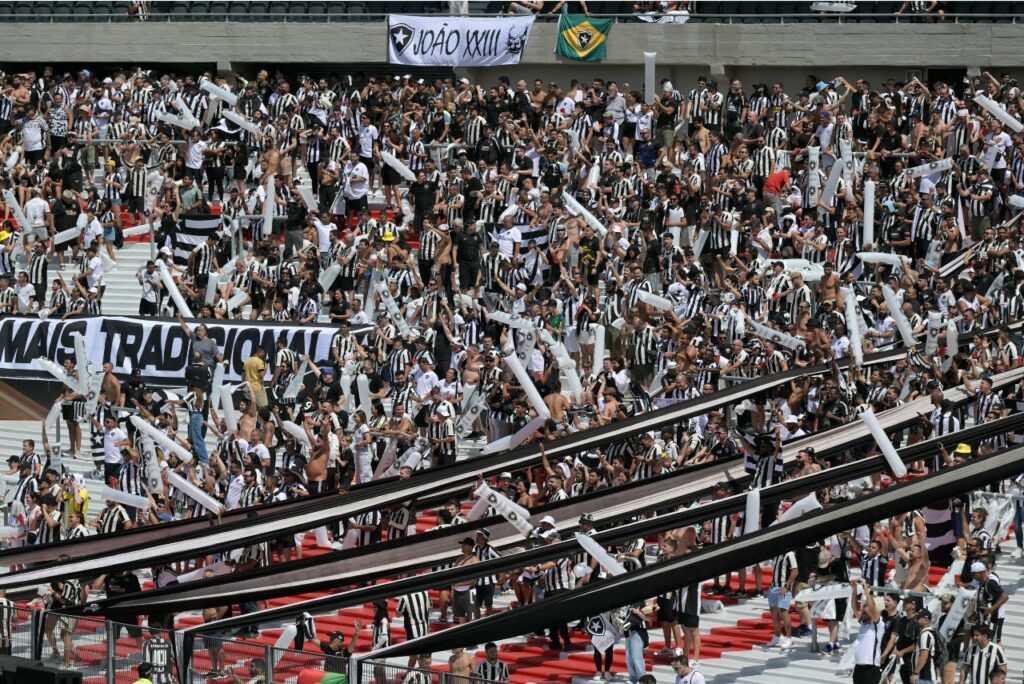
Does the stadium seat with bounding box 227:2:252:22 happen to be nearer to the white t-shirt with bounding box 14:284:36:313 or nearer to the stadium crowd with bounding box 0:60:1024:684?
the stadium crowd with bounding box 0:60:1024:684

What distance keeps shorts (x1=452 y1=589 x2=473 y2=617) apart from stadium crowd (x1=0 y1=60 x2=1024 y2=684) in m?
0.03

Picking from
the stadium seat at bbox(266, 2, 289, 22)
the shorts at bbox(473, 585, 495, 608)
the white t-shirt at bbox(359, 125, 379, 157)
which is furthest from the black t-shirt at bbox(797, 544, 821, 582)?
the stadium seat at bbox(266, 2, 289, 22)

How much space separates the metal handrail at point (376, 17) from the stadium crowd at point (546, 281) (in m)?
1.37

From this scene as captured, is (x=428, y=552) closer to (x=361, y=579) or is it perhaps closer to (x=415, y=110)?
(x=361, y=579)

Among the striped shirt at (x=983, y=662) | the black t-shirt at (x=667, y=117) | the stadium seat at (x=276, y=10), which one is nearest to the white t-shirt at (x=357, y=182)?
the black t-shirt at (x=667, y=117)

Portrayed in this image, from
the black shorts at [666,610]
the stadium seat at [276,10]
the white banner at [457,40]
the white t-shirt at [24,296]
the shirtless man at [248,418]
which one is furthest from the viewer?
the stadium seat at [276,10]

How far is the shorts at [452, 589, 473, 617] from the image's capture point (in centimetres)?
1923

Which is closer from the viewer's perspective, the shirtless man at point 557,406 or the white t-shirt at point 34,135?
the shirtless man at point 557,406

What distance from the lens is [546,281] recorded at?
26.3m

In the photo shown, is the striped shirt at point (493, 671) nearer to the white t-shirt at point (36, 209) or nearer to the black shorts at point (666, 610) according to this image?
the black shorts at point (666, 610)

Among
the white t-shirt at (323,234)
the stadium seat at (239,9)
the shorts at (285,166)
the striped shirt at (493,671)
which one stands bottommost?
the striped shirt at (493,671)

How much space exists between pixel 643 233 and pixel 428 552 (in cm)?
899

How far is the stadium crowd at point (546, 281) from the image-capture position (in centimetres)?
1953

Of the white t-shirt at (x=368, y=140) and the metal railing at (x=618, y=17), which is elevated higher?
the metal railing at (x=618, y=17)
